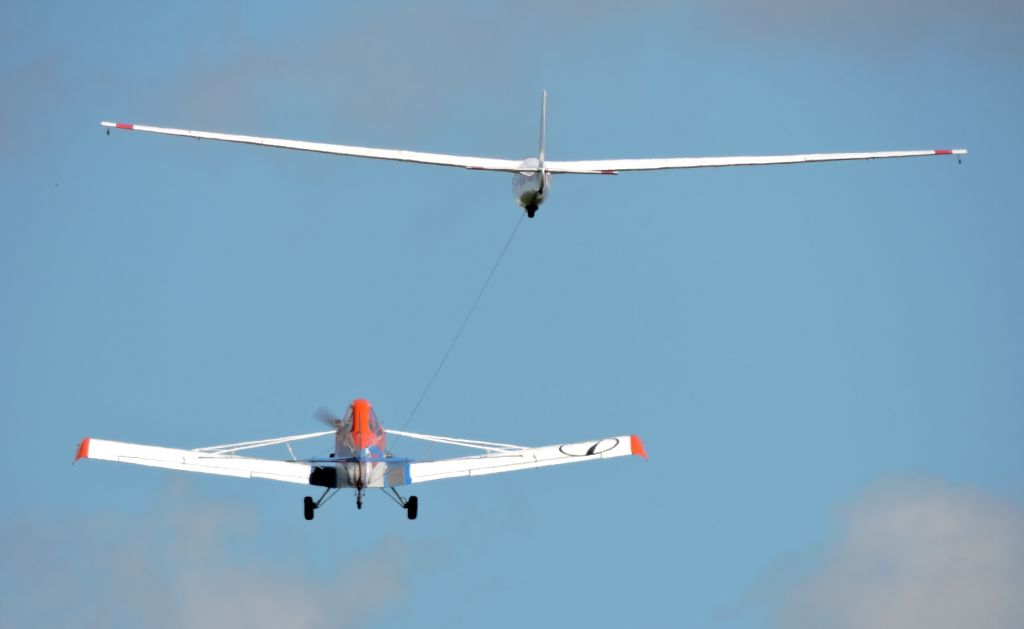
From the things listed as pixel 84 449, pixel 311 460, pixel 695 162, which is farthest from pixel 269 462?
pixel 695 162

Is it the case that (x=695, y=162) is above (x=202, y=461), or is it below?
above

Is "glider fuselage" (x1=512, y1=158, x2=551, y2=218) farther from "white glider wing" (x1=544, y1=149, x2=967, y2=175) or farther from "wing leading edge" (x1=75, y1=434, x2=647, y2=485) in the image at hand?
"wing leading edge" (x1=75, y1=434, x2=647, y2=485)

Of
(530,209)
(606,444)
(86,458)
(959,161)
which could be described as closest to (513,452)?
(606,444)

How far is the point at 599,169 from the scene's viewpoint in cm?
6041

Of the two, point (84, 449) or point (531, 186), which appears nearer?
point (84, 449)

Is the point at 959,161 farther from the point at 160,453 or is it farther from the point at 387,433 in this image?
the point at 160,453

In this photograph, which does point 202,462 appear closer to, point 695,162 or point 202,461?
point 202,461

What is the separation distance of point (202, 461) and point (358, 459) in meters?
4.79

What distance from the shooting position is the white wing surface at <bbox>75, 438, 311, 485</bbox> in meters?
58.2

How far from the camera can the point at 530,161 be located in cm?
5975

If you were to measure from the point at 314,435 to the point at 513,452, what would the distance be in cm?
598

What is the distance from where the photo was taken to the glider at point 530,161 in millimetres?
59094

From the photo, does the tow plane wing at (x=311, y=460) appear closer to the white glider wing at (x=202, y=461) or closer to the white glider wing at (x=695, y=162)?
the white glider wing at (x=202, y=461)

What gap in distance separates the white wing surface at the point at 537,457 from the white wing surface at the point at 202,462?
164 inches
